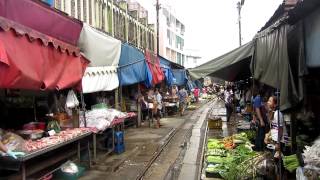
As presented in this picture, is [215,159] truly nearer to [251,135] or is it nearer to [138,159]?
[138,159]

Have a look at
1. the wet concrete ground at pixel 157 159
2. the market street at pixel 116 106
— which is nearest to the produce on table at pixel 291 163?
the market street at pixel 116 106

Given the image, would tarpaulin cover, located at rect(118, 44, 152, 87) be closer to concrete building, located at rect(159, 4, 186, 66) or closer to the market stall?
the market stall

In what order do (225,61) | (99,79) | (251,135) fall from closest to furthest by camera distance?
(225,61)
(99,79)
(251,135)

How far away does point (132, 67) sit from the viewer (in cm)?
1802

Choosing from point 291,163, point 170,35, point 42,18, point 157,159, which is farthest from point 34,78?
point 170,35

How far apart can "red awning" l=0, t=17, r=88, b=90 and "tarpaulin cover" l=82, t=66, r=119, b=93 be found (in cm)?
192

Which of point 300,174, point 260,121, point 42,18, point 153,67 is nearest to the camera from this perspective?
point 300,174

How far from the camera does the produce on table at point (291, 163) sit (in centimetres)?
724

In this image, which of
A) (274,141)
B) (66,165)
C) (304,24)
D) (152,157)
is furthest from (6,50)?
(152,157)

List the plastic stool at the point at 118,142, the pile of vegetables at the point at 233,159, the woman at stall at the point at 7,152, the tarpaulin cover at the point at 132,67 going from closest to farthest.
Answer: the woman at stall at the point at 7,152 < the pile of vegetables at the point at 233,159 < the plastic stool at the point at 118,142 < the tarpaulin cover at the point at 132,67

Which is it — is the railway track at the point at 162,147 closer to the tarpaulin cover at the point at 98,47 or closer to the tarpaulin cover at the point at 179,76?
the tarpaulin cover at the point at 98,47

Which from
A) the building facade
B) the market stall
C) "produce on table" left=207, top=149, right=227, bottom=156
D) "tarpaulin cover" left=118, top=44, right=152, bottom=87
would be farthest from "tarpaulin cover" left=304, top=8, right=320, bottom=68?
the building facade

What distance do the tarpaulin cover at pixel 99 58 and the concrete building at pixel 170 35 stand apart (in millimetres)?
48793

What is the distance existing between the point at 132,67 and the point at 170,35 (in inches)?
2184
